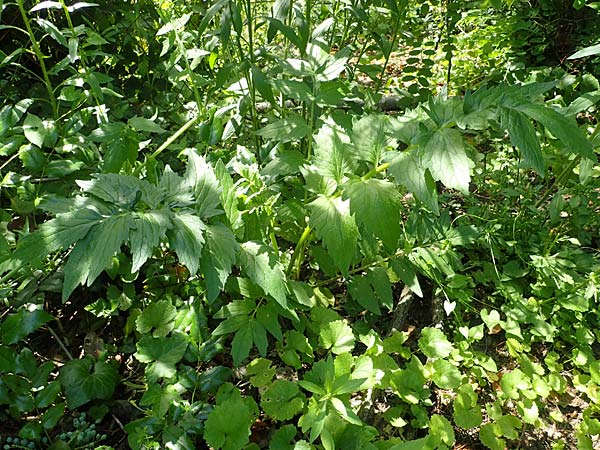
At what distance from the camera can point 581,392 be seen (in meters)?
1.96

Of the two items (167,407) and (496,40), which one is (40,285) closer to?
(167,407)

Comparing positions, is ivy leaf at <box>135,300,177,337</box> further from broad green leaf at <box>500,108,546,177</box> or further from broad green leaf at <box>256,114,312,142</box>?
broad green leaf at <box>500,108,546,177</box>

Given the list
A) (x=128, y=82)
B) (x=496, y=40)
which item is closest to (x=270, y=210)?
(x=128, y=82)

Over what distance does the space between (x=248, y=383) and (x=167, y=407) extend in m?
0.37

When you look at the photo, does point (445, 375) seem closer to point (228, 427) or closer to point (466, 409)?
point (466, 409)

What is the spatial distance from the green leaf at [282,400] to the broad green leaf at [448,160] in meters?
0.86

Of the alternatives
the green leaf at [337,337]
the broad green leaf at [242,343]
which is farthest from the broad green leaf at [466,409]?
the broad green leaf at [242,343]

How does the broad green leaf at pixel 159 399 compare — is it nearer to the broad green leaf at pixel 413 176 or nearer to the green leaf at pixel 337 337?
the green leaf at pixel 337 337

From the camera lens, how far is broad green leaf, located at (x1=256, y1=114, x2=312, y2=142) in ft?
5.35

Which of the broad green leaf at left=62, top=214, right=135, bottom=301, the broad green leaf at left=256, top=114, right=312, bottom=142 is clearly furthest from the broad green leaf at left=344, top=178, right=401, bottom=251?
the broad green leaf at left=62, top=214, right=135, bottom=301

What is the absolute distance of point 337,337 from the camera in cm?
175

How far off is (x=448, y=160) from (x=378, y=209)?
0.20m

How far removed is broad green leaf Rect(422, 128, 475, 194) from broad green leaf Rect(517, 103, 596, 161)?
6.9 inches

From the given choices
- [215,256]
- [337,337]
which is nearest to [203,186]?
[215,256]
